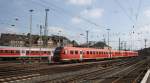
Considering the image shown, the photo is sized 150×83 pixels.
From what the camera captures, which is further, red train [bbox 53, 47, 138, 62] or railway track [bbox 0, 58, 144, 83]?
red train [bbox 53, 47, 138, 62]

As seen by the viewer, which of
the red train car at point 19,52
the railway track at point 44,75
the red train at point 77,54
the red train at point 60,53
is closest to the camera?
the railway track at point 44,75

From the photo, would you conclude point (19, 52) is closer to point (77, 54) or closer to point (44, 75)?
point (77, 54)

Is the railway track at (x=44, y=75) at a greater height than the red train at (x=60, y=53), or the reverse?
the red train at (x=60, y=53)

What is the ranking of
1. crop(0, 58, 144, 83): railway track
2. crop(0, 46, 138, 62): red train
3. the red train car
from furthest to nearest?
the red train car → crop(0, 46, 138, 62): red train → crop(0, 58, 144, 83): railway track

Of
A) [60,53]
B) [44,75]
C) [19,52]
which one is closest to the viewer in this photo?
[44,75]

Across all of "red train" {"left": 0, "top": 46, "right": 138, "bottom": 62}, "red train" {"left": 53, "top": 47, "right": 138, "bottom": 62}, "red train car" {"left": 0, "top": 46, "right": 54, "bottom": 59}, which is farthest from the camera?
"red train car" {"left": 0, "top": 46, "right": 54, "bottom": 59}

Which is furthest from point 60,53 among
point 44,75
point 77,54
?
point 44,75

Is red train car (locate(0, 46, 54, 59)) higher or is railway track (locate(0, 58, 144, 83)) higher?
red train car (locate(0, 46, 54, 59))

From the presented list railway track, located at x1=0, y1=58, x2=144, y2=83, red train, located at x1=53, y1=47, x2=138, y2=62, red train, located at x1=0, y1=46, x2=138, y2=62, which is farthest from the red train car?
railway track, located at x1=0, y1=58, x2=144, y2=83

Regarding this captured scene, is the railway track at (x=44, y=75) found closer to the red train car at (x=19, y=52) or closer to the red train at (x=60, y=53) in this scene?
the red train at (x=60, y=53)

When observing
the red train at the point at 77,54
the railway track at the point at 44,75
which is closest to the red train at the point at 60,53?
the red train at the point at 77,54

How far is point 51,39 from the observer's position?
5300 inches

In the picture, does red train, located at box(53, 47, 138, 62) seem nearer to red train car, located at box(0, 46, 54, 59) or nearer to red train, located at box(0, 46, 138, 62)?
red train, located at box(0, 46, 138, 62)

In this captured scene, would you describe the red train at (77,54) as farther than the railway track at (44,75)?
Yes
